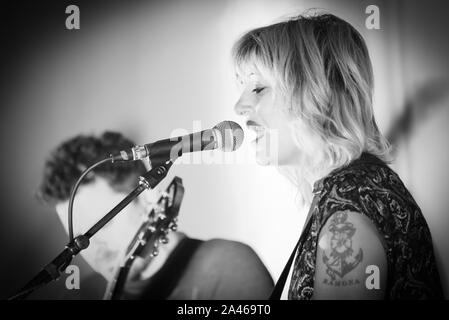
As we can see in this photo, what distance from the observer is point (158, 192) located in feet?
6.07

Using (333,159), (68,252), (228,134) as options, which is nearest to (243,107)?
(228,134)

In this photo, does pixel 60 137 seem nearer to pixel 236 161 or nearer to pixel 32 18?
pixel 32 18

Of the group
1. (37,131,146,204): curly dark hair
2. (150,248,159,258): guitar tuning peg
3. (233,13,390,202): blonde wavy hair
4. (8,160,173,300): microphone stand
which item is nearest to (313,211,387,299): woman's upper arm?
(233,13,390,202): blonde wavy hair

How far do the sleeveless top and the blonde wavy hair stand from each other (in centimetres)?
19

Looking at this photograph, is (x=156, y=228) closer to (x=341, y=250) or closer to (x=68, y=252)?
(x=68, y=252)

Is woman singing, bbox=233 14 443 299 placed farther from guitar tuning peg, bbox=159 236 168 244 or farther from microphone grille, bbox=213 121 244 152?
guitar tuning peg, bbox=159 236 168 244

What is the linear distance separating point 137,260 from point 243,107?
2.58 ft

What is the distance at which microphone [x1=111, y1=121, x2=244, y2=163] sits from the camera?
1344 mm

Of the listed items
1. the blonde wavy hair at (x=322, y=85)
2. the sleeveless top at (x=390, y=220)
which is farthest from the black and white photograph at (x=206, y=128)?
the sleeveless top at (x=390, y=220)

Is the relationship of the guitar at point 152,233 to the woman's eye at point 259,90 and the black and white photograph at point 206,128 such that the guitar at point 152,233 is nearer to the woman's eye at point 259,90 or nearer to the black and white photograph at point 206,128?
the black and white photograph at point 206,128

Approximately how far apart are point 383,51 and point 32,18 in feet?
5.33

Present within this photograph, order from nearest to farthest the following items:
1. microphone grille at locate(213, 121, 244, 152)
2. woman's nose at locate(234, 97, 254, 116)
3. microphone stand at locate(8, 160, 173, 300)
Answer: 1. microphone stand at locate(8, 160, 173, 300)
2. microphone grille at locate(213, 121, 244, 152)
3. woman's nose at locate(234, 97, 254, 116)
